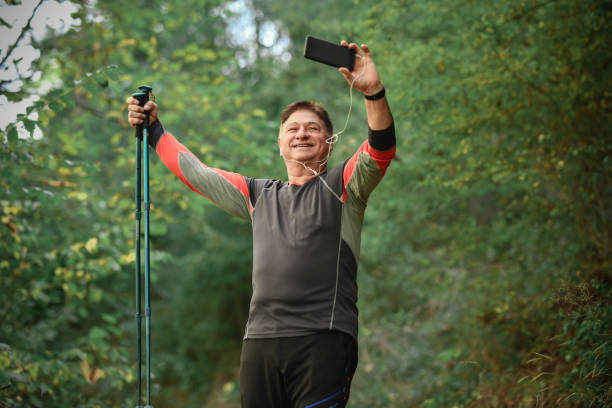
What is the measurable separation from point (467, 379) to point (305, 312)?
2782 mm

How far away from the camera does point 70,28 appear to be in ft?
11.9

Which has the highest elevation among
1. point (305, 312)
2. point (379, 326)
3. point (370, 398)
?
point (305, 312)

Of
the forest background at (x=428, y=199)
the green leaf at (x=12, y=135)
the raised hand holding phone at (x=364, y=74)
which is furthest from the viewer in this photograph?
the forest background at (x=428, y=199)

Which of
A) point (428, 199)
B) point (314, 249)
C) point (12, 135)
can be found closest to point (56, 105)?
point (12, 135)

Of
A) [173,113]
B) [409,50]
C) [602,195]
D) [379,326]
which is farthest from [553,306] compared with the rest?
[173,113]

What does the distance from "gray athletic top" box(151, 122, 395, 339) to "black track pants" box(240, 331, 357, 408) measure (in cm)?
5

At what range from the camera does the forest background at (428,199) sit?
134 inches

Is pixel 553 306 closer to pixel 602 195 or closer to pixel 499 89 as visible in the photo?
pixel 602 195

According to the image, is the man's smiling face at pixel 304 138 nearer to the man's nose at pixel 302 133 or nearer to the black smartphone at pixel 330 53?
the man's nose at pixel 302 133

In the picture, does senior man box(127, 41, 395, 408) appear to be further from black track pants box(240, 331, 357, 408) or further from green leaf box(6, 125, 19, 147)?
green leaf box(6, 125, 19, 147)

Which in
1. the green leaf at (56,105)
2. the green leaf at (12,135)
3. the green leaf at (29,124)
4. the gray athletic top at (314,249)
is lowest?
the gray athletic top at (314,249)

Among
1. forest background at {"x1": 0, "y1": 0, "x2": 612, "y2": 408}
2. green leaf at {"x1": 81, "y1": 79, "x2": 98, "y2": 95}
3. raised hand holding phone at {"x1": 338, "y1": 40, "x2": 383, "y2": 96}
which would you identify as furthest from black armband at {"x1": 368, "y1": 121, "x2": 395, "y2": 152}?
green leaf at {"x1": 81, "y1": 79, "x2": 98, "y2": 95}

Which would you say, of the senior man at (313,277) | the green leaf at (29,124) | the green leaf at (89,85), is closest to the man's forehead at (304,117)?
the senior man at (313,277)

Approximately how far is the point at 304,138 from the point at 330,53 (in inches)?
16.8
